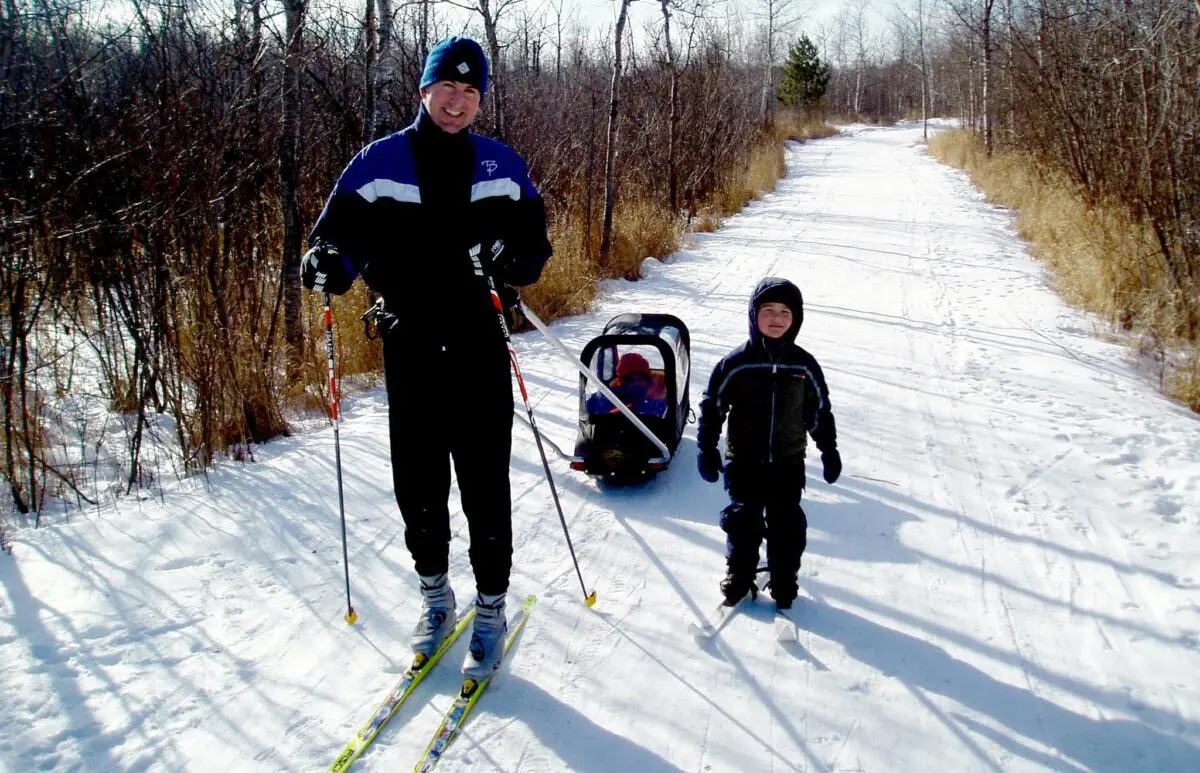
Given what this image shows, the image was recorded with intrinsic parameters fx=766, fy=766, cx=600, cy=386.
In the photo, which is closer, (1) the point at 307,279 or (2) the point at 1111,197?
(1) the point at 307,279

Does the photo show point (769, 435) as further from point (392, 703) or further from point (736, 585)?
point (392, 703)

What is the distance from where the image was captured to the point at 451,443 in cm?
280

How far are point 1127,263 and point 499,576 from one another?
721 cm

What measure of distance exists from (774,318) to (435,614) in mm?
1804

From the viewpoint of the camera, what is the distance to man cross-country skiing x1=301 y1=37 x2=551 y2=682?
8.71 feet

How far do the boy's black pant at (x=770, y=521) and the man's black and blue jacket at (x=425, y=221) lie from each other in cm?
130

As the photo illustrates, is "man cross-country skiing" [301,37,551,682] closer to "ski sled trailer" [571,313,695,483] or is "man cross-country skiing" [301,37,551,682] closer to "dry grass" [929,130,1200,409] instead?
"ski sled trailer" [571,313,695,483]

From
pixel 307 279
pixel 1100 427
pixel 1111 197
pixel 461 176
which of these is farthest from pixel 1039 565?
pixel 1111 197

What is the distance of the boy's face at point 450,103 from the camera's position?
263 cm

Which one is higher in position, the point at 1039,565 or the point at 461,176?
the point at 461,176

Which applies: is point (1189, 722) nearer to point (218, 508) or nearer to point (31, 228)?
point (218, 508)

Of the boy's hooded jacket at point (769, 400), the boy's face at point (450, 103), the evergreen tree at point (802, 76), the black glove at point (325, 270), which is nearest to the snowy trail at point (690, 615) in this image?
the boy's hooded jacket at point (769, 400)

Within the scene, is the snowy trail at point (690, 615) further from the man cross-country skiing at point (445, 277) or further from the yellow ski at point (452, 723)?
the man cross-country skiing at point (445, 277)

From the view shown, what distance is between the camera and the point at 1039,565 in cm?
354
